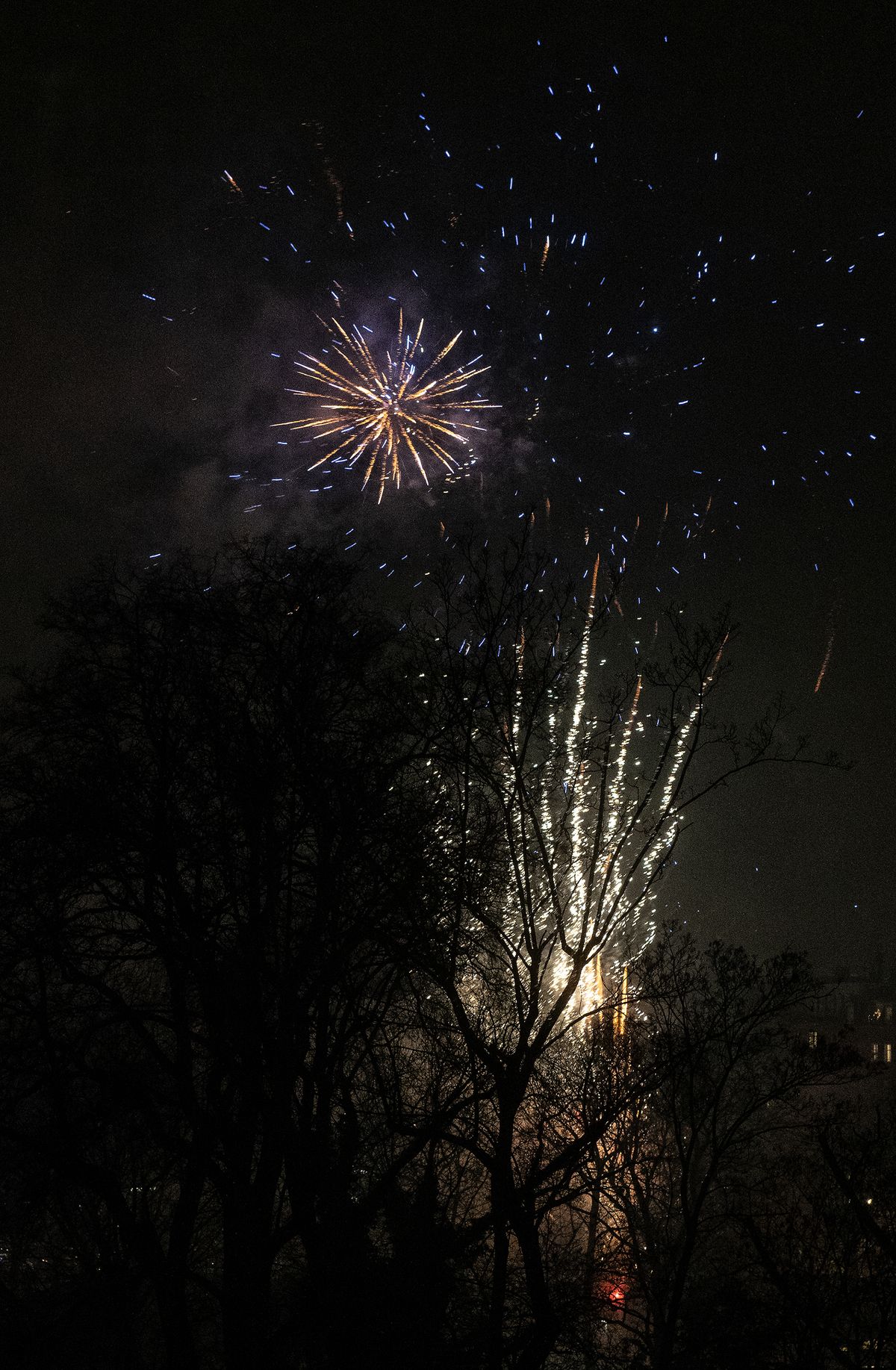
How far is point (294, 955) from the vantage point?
29.8ft

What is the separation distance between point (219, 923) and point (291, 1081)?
4.91 ft

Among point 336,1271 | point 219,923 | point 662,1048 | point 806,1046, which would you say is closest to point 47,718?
point 219,923

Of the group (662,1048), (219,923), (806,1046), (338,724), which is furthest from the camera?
(806,1046)

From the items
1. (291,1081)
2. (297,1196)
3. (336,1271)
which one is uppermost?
(291,1081)

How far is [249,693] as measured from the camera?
30.0ft

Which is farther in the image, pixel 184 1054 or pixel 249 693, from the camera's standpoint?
pixel 249 693

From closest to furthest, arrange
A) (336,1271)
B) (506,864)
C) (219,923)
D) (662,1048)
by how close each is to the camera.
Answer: (336,1271) < (219,923) < (506,864) < (662,1048)

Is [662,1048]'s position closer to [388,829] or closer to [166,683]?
[388,829]

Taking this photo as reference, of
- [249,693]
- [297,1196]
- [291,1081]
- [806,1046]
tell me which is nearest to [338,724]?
[249,693]

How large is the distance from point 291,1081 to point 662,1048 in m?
6.21

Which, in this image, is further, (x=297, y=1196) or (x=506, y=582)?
(x=506, y=582)

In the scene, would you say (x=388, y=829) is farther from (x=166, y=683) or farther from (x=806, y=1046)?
(x=806, y=1046)

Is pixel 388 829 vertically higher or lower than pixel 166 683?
lower

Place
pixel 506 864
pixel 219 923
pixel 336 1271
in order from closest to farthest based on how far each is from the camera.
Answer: pixel 336 1271 → pixel 219 923 → pixel 506 864
